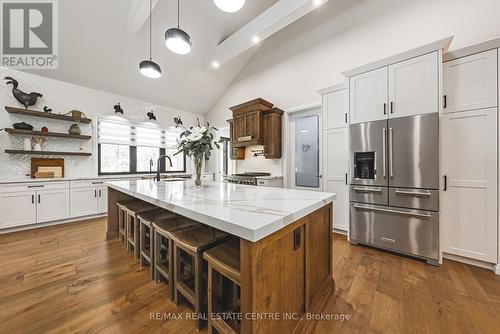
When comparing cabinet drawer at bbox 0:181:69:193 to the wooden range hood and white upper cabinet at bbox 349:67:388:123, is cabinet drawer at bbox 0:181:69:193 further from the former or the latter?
white upper cabinet at bbox 349:67:388:123

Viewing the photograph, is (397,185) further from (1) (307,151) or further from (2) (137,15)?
(2) (137,15)

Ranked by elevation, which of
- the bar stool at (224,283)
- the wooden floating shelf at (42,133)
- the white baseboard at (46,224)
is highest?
the wooden floating shelf at (42,133)

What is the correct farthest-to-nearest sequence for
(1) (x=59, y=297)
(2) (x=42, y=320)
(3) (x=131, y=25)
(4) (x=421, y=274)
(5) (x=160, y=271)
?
(3) (x=131, y=25) → (4) (x=421, y=274) → (5) (x=160, y=271) → (1) (x=59, y=297) → (2) (x=42, y=320)

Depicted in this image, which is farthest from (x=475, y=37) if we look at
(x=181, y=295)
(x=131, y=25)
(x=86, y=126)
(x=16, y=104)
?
(x=16, y=104)

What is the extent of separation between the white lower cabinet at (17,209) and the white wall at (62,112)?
56 cm

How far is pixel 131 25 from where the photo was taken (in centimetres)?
340

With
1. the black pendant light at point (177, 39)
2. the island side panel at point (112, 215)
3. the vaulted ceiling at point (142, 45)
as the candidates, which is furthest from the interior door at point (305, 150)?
the island side panel at point (112, 215)

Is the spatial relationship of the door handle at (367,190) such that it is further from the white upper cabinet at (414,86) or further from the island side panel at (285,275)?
the island side panel at (285,275)

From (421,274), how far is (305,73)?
371 cm

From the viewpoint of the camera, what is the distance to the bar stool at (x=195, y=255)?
1.33 m

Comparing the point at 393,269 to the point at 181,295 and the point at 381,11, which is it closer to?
the point at 181,295

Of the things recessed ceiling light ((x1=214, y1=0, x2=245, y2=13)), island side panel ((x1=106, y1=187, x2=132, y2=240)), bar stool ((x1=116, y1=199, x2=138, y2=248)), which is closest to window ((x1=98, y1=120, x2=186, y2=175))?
Result: island side panel ((x1=106, y1=187, x2=132, y2=240))
